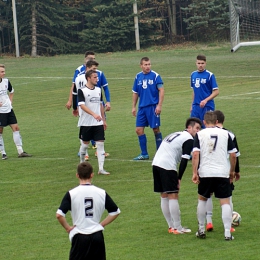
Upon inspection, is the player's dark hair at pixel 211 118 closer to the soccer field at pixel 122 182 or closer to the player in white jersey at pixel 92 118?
the soccer field at pixel 122 182

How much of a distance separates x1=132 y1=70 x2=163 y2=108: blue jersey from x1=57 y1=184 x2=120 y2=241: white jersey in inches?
343

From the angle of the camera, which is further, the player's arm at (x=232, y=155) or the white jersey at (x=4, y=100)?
the white jersey at (x=4, y=100)

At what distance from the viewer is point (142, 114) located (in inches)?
641

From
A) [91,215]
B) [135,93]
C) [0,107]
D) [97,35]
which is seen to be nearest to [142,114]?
[135,93]

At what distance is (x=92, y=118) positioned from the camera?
1479 centimetres

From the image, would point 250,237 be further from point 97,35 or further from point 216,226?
point 97,35

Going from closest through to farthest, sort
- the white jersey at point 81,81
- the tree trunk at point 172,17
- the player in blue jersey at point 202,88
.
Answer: the player in blue jersey at point 202,88 → the white jersey at point 81,81 → the tree trunk at point 172,17

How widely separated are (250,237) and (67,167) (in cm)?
682

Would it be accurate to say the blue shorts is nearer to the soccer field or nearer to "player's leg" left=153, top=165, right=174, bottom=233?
the soccer field

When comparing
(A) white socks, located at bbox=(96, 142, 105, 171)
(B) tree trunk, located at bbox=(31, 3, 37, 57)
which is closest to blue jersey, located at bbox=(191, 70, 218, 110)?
(A) white socks, located at bbox=(96, 142, 105, 171)

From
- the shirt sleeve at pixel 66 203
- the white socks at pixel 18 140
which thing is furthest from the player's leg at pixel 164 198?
the white socks at pixel 18 140

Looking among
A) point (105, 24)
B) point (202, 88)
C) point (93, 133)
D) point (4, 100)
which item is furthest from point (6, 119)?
point (105, 24)

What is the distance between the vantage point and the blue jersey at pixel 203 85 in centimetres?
1574

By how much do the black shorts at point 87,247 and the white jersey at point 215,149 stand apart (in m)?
2.57
